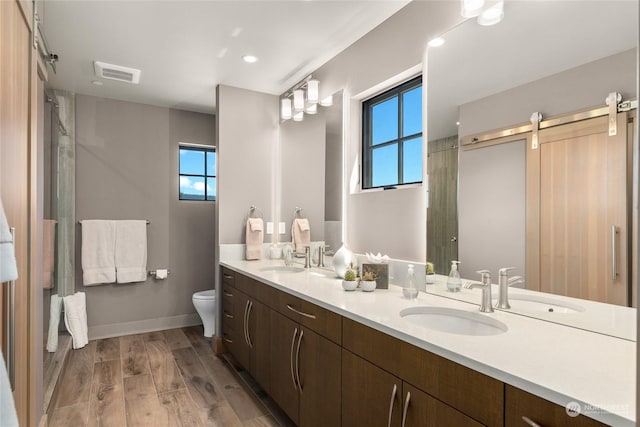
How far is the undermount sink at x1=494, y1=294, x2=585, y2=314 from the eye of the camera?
1279mm

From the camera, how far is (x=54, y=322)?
2891 mm

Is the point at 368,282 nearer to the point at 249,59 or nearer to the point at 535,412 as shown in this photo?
the point at 535,412

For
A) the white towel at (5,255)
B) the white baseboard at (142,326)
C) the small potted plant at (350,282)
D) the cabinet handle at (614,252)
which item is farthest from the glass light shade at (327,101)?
the white baseboard at (142,326)

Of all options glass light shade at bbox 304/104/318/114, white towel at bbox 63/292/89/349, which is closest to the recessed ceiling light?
glass light shade at bbox 304/104/318/114

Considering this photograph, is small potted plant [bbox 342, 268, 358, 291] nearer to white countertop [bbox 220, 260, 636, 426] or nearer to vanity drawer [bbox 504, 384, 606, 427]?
white countertop [bbox 220, 260, 636, 426]

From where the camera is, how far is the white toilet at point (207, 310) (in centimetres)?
350

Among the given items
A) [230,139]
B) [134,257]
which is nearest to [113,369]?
[134,257]

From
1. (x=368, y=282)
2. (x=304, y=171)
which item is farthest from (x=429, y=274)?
(x=304, y=171)

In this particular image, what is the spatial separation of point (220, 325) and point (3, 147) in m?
2.45

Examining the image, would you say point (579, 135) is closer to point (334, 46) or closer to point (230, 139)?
point (334, 46)

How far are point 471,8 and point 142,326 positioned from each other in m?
3.99

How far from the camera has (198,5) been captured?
204 centimetres

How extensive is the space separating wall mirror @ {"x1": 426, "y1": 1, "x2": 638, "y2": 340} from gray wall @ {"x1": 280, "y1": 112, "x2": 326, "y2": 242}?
117cm

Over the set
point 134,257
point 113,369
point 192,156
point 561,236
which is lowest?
point 113,369
